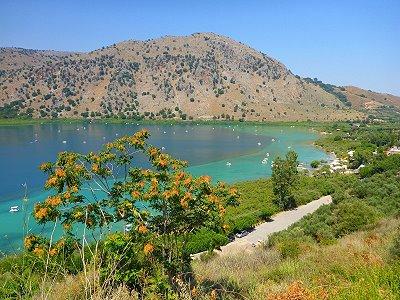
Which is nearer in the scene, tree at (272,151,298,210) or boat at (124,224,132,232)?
boat at (124,224,132,232)

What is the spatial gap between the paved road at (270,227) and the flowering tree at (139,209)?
1936 cm

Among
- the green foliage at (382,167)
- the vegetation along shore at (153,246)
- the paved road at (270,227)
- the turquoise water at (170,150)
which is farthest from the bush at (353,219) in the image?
the green foliage at (382,167)

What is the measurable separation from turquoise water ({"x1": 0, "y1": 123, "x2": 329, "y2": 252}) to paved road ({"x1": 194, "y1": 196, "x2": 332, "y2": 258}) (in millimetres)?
17857

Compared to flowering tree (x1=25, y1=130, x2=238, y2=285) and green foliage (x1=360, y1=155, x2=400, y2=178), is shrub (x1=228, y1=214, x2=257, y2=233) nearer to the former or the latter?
green foliage (x1=360, y1=155, x2=400, y2=178)

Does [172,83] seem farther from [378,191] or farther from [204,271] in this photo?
[204,271]

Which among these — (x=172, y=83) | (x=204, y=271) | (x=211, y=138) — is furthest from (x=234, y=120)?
(x=204, y=271)

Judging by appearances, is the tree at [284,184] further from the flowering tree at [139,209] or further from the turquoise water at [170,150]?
the flowering tree at [139,209]

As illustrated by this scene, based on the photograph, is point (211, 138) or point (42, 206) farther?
point (211, 138)

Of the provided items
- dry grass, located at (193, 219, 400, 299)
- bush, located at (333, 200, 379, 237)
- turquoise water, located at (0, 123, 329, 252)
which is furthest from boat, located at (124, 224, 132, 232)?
turquoise water, located at (0, 123, 329, 252)

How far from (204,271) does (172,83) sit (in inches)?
7495

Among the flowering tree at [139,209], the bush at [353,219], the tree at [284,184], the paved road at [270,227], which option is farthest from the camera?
the tree at [284,184]

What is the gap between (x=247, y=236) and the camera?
33.9 meters

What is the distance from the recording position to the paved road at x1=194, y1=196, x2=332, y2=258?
30.1 m

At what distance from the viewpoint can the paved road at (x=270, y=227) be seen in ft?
98.8
